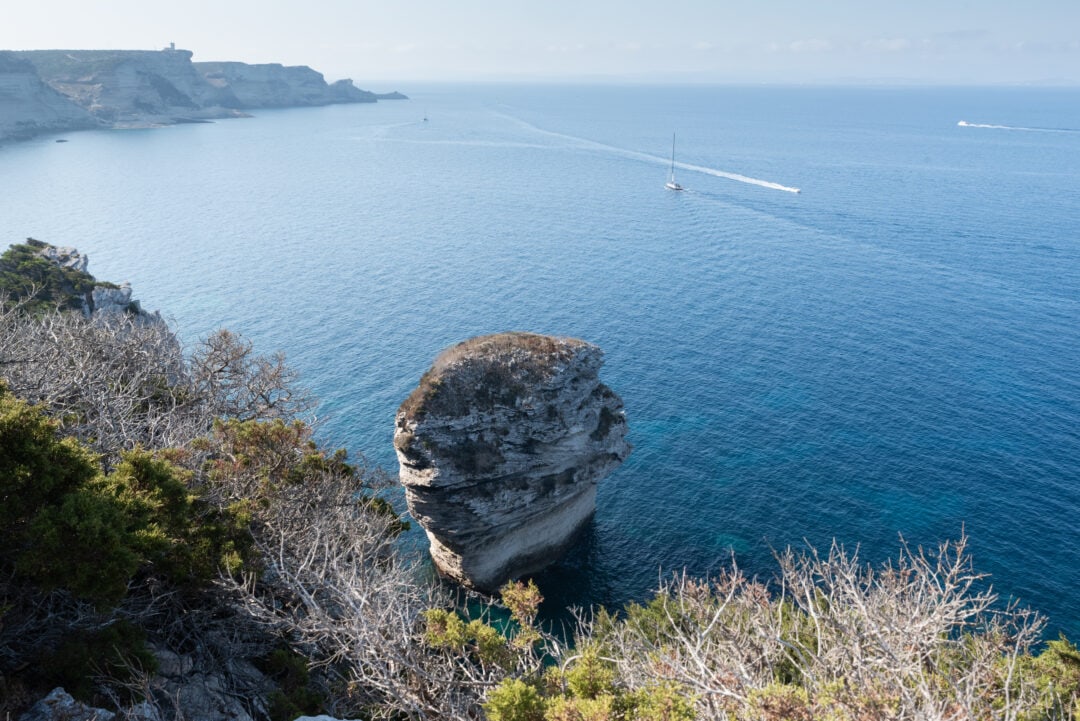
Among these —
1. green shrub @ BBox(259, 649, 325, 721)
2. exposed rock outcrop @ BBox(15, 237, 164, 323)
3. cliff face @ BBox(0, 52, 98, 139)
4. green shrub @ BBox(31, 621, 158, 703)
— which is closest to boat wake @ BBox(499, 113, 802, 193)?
exposed rock outcrop @ BBox(15, 237, 164, 323)

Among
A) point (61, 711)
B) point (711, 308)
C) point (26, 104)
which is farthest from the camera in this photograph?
point (26, 104)

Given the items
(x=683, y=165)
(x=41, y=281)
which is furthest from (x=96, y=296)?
(x=683, y=165)

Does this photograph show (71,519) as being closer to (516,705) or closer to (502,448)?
(516,705)

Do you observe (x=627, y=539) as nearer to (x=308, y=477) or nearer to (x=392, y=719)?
(x=308, y=477)

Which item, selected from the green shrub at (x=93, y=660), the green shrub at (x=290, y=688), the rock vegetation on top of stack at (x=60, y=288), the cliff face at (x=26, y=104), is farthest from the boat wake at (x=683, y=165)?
the cliff face at (x=26, y=104)

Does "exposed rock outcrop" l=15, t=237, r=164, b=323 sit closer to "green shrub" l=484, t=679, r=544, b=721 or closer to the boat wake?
"green shrub" l=484, t=679, r=544, b=721

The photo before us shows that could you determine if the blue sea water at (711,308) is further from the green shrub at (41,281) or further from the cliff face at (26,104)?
the cliff face at (26,104)

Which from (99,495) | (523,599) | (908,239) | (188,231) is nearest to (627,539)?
(523,599)
